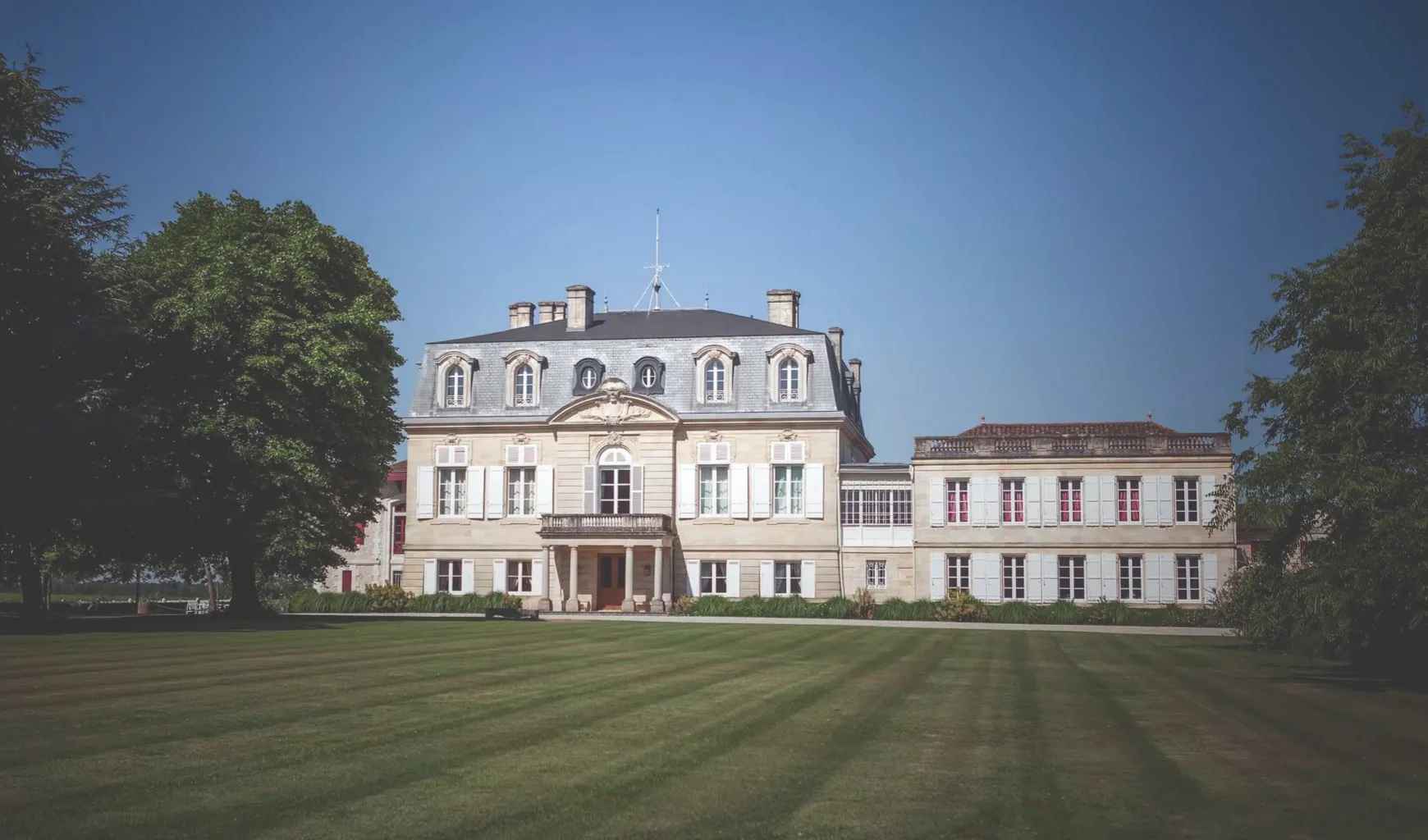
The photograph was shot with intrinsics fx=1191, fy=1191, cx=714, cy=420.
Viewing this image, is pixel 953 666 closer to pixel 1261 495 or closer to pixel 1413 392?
pixel 1261 495

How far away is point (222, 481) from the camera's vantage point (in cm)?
3234

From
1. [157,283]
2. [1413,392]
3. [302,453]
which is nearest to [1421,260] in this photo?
[1413,392]

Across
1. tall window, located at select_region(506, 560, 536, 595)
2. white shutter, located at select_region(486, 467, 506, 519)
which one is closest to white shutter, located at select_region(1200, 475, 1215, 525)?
tall window, located at select_region(506, 560, 536, 595)

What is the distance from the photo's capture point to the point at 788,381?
47594 mm

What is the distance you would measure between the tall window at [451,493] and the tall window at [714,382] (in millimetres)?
10786

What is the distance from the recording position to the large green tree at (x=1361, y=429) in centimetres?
1747

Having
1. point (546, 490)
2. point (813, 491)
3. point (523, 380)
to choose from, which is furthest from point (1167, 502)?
point (523, 380)

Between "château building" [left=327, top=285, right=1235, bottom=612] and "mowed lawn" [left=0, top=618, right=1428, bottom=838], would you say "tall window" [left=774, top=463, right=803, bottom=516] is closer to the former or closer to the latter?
"château building" [left=327, top=285, right=1235, bottom=612]

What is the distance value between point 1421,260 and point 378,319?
91.7 ft

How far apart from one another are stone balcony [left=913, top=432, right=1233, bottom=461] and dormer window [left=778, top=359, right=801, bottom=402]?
18.0ft

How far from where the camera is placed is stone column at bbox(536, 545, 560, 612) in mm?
46000

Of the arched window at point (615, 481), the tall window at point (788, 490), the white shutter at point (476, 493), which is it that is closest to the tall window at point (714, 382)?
the tall window at point (788, 490)

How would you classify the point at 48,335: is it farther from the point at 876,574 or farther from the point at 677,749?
the point at 876,574

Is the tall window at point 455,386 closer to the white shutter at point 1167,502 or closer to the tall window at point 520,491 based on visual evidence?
the tall window at point 520,491
